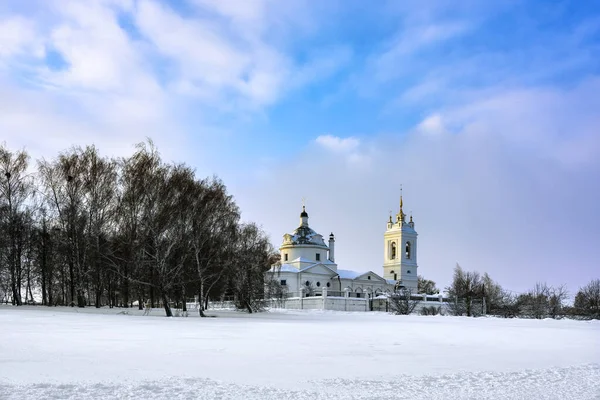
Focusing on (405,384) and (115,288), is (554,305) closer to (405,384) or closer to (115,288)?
(115,288)

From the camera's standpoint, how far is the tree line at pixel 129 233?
3847cm

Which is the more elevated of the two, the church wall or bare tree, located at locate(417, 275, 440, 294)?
the church wall

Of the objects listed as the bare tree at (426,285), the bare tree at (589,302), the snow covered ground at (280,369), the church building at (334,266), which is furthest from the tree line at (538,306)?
the bare tree at (426,285)

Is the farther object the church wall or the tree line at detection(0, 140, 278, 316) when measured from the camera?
the church wall

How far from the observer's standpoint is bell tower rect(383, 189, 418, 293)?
357 feet

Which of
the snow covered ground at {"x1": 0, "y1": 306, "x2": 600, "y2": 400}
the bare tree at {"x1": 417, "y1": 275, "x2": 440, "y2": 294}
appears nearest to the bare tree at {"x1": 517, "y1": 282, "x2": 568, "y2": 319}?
the snow covered ground at {"x1": 0, "y1": 306, "x2": 600, "y2": 400}

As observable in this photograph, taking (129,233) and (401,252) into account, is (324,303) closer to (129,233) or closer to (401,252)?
(129,233)

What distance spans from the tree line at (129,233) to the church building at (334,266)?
113ft

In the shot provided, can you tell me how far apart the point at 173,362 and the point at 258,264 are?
117 feet

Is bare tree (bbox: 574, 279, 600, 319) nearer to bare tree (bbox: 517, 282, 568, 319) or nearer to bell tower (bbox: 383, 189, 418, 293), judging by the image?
bare tree (bbox: 517, 282, 568, 319)

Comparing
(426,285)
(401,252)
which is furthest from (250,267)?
(426,285)

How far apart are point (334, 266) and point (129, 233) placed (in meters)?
60.0

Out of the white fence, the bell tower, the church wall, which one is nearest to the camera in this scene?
the white fence

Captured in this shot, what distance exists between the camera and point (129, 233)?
132 feet
